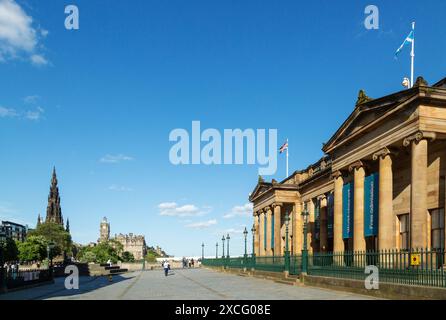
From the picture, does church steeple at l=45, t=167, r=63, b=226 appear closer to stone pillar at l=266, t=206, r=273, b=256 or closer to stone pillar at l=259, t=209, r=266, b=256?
stone pillar at l=259, t=209, r=266, b=256

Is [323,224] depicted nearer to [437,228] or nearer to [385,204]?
[385,204]

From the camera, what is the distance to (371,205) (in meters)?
30.2

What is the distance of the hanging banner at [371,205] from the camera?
29.5 metres

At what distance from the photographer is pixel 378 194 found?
Result: 1146 inches

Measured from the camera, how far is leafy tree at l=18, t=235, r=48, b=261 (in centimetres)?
10281

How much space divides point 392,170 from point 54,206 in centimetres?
14583

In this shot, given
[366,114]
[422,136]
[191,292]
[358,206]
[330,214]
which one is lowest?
[191,292]

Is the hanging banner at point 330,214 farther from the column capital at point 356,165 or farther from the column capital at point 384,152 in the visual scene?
the column capital at point 384,152

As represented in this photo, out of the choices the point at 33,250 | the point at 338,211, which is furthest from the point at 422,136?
the point at 33,250

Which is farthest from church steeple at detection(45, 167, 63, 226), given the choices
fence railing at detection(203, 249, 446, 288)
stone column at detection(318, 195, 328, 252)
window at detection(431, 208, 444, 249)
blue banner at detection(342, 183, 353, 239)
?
window at detection(431, 208, 444, 249)

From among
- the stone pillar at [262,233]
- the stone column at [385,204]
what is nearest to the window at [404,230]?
the stone column at [385,204]

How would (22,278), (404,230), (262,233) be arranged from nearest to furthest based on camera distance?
(22,278) → (404,230) → (262,233)
